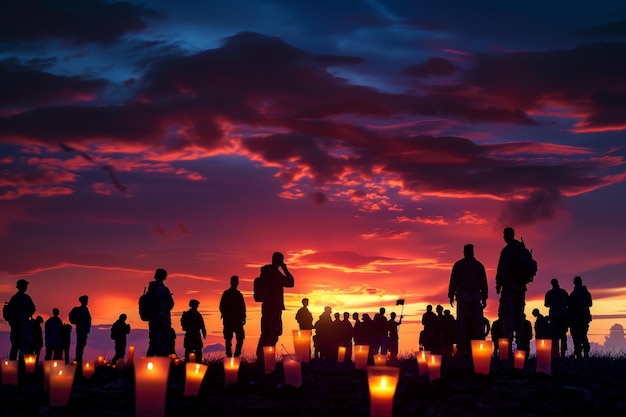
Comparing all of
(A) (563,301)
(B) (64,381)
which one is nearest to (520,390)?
(B) (64,381)

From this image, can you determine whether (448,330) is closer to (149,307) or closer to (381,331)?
(381,331)

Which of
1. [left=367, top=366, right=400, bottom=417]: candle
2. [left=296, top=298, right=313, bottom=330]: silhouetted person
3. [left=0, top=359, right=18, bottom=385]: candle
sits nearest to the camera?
[left=367, top=366, right=400, bottom=417]: candle

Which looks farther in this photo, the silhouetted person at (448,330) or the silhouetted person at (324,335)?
the silhouetted person at (324,335)

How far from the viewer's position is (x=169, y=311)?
18.3 m

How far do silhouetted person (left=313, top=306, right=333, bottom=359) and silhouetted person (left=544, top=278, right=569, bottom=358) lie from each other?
723cm

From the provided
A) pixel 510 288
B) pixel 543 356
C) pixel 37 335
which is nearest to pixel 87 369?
pixel 543 356

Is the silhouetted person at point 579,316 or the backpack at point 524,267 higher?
the backpack at point 524,267

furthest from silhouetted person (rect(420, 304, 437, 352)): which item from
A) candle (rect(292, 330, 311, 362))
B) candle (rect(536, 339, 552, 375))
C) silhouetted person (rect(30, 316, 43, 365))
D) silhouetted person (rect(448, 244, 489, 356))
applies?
silhouetted person (rect(30, 316, 43, 365))

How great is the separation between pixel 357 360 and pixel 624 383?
5.07 m

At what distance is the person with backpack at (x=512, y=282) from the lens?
709 inches

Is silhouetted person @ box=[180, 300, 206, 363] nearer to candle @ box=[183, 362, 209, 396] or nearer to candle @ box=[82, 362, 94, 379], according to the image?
candle @ box=[82, 362, 94, 379]

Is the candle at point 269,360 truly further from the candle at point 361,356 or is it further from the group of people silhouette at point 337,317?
the group of people silhouette at point 337,317

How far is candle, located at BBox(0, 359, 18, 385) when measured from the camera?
562 inches

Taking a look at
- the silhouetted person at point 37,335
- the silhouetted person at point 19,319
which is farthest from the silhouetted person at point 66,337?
the silhouetted person at point 19,319
